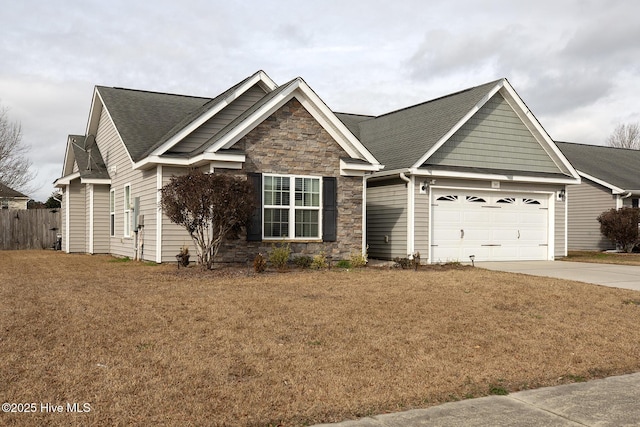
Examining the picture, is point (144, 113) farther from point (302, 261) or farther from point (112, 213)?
point (302, 261)

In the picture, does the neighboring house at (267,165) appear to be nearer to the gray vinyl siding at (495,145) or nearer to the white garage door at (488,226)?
the white garage door at (488,226)

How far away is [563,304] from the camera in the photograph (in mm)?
9680

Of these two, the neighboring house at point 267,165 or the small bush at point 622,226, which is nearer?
the neighboring house at point 267,165

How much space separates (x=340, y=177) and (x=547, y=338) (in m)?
9.05

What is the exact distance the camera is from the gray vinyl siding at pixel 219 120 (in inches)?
616

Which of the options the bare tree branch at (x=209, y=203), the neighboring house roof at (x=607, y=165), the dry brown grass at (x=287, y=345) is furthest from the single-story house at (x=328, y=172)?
the neighboring house roof at (x=607, y=165)

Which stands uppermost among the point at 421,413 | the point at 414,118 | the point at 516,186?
the point at 414,118

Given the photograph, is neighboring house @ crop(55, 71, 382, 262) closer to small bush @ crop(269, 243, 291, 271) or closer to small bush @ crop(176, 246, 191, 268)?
small bush @ crop(269, 243, 291, 271)

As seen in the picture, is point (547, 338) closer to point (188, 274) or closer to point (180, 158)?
point (188, 274)

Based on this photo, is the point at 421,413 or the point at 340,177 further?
the point at 340,177

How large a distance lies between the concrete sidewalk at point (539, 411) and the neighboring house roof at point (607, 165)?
21.5 meters

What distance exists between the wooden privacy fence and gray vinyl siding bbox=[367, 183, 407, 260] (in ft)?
49.5

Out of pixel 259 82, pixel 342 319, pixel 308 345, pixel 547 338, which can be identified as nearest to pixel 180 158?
pixel 259 82

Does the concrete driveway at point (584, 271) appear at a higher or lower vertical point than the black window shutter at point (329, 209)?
lower
